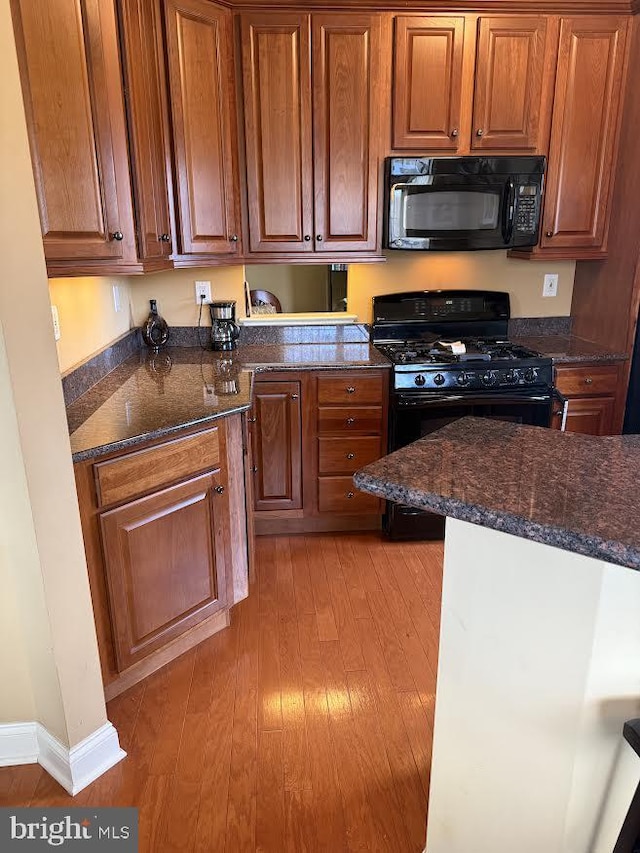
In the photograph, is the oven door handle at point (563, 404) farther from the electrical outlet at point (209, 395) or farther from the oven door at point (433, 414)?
the electrical outlet at point (209, 395)

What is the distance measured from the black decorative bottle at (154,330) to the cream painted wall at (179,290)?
0.19 ft

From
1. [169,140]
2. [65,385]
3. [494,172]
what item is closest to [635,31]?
[494,172]

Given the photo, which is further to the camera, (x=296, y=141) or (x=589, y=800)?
(x=296, y=141)

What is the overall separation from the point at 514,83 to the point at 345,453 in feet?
6.22

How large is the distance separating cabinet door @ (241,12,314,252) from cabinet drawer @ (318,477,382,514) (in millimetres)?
1146

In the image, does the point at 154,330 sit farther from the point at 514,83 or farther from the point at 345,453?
the point at 514,83

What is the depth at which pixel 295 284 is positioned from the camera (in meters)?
4.21

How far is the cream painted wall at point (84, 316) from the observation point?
212 centimetres

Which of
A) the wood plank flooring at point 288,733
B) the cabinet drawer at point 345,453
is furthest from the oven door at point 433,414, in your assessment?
the wood plank flooring at point 288,733

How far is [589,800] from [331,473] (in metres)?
1.99

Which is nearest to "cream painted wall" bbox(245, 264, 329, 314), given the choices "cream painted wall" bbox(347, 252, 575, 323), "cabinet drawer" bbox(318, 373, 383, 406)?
"cream painted wall" bbox(347, 252, 575, 323)

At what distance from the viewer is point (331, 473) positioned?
2.97 m

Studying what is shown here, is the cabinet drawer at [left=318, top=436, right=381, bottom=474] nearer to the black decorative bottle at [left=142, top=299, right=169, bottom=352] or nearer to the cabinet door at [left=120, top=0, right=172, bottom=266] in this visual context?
the black decorative bottle at [left=142, top=299, right=169, bottom=352]

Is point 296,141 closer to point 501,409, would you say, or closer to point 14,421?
point 501,409
